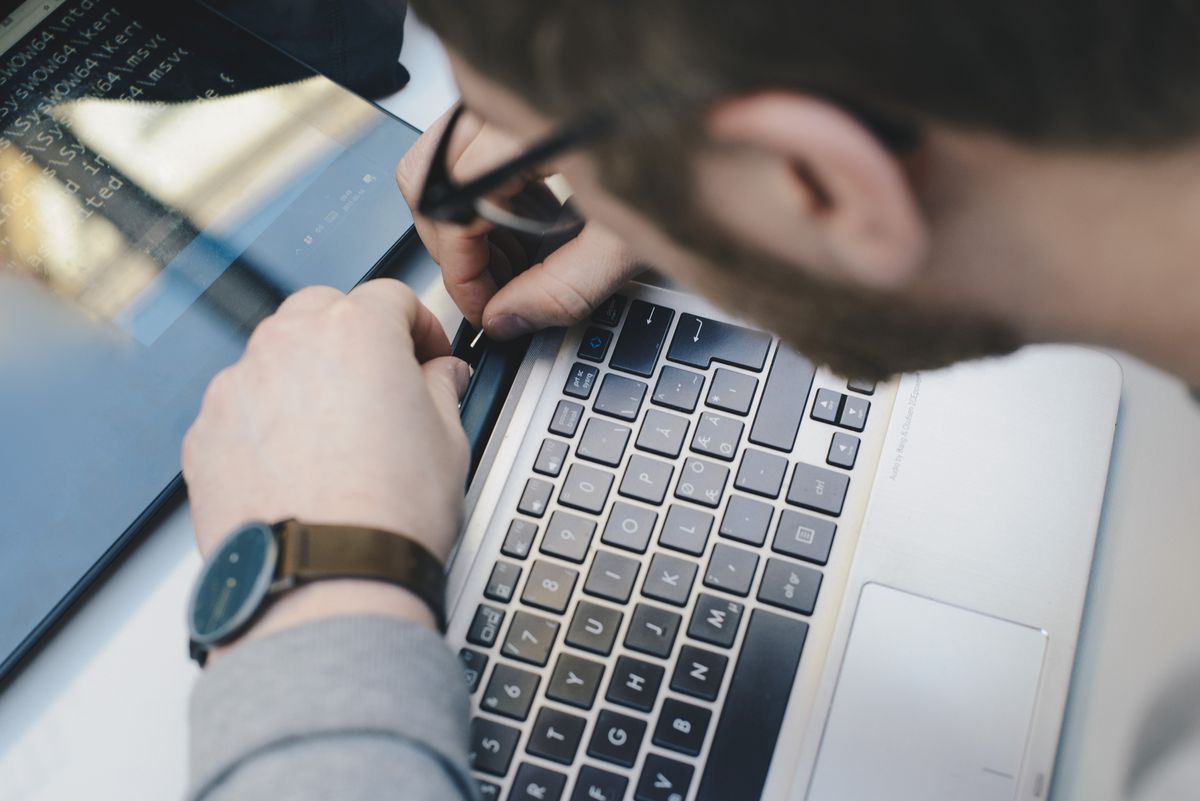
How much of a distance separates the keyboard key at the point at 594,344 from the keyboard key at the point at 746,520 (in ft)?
0.37

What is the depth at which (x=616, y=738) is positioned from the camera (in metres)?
0.45

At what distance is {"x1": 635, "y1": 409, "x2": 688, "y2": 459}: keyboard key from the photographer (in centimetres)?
51

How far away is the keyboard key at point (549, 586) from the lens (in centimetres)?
48

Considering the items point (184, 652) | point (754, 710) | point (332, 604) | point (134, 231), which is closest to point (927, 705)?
point (754, 710)

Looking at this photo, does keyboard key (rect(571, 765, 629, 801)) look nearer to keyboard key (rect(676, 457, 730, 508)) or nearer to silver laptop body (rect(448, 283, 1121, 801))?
silver laptop body (rect(448, 283, 1121, 801))

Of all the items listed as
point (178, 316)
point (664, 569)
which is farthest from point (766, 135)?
point (178, 316)

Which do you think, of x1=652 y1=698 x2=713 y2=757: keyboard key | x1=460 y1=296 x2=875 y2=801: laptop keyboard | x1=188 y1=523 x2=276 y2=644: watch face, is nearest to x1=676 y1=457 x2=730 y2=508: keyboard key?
x1=460 y1=296 x2=875 y2=801: laptop keyboard

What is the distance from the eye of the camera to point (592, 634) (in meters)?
0.47

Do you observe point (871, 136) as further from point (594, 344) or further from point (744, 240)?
point (594, 344)

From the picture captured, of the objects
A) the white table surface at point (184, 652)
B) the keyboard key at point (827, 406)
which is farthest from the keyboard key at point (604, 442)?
the white table surface at point (184, 652)

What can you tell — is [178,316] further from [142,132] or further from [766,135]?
[766,135]

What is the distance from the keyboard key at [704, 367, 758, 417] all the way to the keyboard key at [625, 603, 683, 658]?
12 cm

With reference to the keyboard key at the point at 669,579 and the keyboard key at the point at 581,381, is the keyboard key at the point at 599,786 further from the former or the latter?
the keyboard key at the point at 581,381

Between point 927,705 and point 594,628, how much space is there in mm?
165
